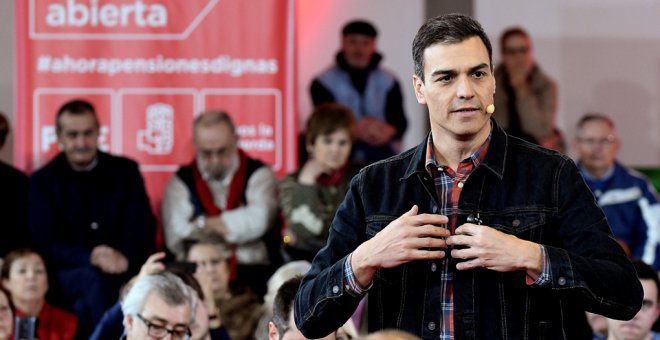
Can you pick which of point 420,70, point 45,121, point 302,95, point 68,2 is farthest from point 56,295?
point 420,70

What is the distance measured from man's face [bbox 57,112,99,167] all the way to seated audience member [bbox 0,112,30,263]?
36 cm

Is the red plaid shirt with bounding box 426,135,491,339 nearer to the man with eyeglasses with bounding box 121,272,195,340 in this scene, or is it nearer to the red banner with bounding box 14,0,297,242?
the man with eyeglasses with bounding box 121,272,195,340

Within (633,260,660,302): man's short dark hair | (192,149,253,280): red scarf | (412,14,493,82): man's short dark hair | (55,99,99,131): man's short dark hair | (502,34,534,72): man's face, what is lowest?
(633,260,660,302): man's short dark hair

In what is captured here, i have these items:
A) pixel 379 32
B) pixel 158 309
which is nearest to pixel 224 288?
pixel 158 309

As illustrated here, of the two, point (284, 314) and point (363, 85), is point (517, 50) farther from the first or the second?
point (284, 314)

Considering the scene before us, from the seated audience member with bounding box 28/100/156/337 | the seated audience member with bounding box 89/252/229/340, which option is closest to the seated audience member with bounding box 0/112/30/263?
the seated audience member with bounding box 28/100/156/337

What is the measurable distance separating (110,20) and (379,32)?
2.44 meters

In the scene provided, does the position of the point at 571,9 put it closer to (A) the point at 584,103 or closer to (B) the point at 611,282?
(A) the point at 584,103

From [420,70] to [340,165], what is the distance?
427 centimetres

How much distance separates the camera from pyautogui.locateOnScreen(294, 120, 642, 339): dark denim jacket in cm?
280

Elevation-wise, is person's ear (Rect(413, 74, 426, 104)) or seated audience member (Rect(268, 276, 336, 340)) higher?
person's ear (Rect(413, 74, 426, 104))

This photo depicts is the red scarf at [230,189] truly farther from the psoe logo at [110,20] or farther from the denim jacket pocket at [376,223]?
the denim jacket pocket at [376,223]

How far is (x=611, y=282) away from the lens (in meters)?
2.77

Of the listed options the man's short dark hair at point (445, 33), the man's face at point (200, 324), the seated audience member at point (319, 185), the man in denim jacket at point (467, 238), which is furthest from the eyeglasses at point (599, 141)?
the man's short dark hair at point (445, 33)
